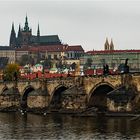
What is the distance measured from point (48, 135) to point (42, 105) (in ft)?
84.3

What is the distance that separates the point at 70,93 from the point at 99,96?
3.20m

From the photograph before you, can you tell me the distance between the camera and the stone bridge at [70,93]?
5606 cm

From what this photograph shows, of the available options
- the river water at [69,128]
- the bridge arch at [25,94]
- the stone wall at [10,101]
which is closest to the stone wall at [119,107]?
the river water at [69,128]

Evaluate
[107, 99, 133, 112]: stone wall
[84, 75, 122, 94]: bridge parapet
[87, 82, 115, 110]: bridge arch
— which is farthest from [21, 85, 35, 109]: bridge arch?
[107, 99, 133, 112]: stone wall

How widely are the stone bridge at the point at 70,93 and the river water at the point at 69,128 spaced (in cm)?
412

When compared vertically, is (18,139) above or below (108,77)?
below

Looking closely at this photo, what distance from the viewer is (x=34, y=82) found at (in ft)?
243

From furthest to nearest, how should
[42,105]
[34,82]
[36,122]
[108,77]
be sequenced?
[34,82] → [42,105] → [108,77] → [36,122]

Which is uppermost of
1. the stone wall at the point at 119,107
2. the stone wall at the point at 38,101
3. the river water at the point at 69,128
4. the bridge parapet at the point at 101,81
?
the bridge parapet at the point at 101,81

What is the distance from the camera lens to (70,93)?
62469mm

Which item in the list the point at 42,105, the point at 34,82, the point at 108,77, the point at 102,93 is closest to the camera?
the point at 108,77

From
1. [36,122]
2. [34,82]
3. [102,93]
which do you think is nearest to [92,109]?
[102,93]

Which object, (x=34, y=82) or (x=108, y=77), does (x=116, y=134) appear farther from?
(x=34, y=82)

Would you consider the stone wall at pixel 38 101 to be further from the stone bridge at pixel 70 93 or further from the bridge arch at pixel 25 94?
the bridge arch at pixel 25 94
